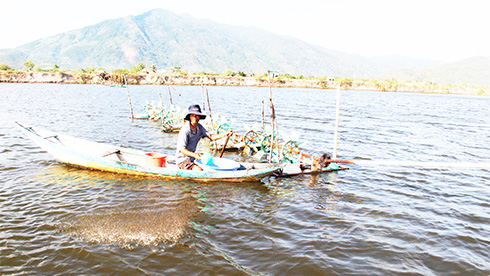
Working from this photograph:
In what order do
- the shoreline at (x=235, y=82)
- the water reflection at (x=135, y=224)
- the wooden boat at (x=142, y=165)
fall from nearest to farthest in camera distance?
the water reflection at (x=135, y=224) → the wooden boat at (x=142, y=165) → the shoreline at (x=235, y=82)

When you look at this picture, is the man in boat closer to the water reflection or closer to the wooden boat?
the wooden boat

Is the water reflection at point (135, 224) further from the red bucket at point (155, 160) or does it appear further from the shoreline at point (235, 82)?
the shoreline at point (235, 82)

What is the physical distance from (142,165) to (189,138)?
224cm

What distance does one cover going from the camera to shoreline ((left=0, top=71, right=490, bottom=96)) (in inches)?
3459

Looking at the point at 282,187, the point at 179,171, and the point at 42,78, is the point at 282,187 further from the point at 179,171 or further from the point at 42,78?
the point at 42,78

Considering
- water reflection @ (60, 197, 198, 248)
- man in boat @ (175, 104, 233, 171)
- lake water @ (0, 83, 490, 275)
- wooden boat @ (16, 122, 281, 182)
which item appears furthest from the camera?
wooden boat @ (16, 122, 281, 182)

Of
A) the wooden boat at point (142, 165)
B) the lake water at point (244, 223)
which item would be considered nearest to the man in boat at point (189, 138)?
the wooden boat at point (142, 165)

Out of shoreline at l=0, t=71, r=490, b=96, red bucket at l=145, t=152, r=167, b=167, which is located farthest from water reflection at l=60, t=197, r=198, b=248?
shoreline at l=0, t=71, r=490, b=96

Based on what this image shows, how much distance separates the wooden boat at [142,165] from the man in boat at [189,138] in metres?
0.27

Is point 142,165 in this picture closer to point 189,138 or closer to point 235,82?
point 189,138

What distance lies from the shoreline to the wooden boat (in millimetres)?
78722

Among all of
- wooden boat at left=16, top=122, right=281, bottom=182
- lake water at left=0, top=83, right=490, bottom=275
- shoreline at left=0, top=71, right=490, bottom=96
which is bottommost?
lake water at left=0, top=83, right=490, bottom=275

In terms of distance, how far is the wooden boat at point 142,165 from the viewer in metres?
9.27

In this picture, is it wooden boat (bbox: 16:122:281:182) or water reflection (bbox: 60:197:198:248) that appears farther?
wooden boat (bbox: 16:122:281:182)
